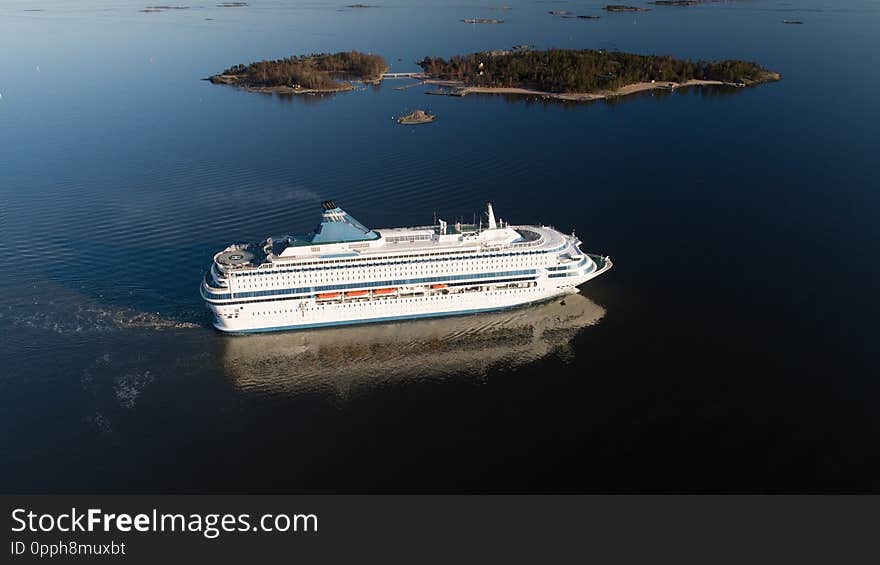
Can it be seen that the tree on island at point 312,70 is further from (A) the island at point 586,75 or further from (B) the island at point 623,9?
(B) the island at point 623,9

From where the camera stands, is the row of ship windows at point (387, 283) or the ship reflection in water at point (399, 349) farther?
the row of ship windows at point (387, 283)

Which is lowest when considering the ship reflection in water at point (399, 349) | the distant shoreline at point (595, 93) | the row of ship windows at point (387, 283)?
the ship reflection in water at point (399, 349)

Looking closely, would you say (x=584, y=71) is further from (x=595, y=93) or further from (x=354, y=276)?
(x=354, y=276)

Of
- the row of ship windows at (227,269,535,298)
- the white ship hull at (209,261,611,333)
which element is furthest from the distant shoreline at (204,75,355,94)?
the white ship hull at (209,261,611,333)

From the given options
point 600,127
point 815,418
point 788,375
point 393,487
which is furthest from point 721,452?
point 600,127

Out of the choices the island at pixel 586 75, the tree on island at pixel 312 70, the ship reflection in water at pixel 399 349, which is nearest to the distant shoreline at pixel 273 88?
the tree on island at pixel 312 70

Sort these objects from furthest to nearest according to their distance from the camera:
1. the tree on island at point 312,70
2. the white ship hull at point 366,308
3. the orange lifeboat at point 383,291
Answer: the tree on island at point 312,70 → the orange lifeboat at point 383,291 → the white ship hull at point 366,308

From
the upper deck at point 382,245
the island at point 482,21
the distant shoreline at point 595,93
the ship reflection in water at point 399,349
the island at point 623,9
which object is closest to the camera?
the ship reflection in water at point 399,349

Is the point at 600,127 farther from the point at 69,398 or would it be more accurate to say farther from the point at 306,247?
the point at 69,398
